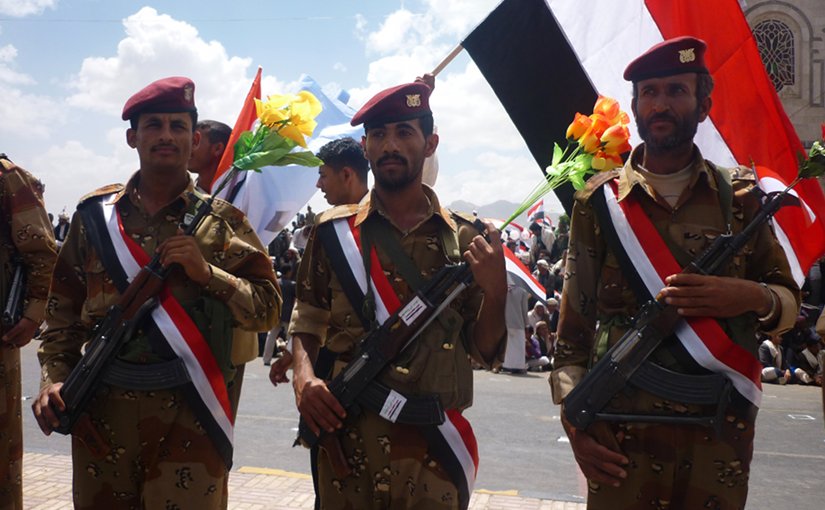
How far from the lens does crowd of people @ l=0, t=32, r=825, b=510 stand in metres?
2.75

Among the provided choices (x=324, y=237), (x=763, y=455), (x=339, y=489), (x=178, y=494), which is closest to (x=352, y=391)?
(x=339, y=489)

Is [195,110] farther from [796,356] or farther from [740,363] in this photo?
[796,356]

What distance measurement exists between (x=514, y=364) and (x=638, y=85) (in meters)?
10.2

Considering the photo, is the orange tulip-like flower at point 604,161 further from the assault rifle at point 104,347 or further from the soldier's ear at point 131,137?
the soldier's ear at point 131,137

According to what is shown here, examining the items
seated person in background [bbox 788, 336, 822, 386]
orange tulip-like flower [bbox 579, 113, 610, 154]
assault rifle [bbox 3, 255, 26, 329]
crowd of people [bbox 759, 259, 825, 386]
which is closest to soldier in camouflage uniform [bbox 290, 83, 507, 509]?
orange tulip-like flower [bbox 579, 113, 610, 154]

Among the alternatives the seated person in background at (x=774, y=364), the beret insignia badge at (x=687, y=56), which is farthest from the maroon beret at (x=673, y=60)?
the seated person in background at (x=774, y=364)

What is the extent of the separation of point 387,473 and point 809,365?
1179 centimetres

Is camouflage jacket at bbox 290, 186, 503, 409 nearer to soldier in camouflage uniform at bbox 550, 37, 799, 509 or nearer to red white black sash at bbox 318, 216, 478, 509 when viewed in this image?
red white black sash at bbox 318, 216, 478, 509

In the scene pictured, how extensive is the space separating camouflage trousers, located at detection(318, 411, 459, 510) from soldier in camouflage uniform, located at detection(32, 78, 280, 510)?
64 cm

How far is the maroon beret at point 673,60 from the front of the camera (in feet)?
9.35

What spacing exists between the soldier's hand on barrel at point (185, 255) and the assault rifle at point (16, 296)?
5.01ft

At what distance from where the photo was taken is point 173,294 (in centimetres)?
336

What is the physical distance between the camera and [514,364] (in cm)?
1290

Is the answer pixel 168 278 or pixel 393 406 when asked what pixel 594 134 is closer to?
pixel 393 406
